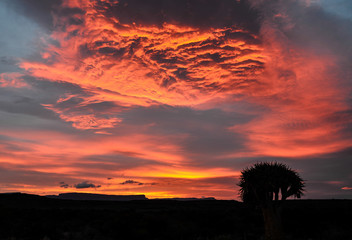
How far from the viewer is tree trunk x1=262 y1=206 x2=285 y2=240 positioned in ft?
63.4

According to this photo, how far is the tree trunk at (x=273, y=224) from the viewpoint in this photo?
19.3 m

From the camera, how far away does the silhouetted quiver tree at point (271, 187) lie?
19.8 meters

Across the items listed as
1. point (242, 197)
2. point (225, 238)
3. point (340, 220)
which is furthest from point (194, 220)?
point (340, 220)

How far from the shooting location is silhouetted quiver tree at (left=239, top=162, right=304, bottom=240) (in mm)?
19812

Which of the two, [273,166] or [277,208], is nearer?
[277,208]

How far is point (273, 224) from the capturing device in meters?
19.6

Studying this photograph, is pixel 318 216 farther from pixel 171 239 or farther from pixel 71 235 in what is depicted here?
pixel 71 235

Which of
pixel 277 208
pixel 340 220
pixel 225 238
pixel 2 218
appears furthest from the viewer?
pixel 2 218

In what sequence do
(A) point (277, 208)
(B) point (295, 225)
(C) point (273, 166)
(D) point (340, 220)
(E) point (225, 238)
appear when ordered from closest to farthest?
(E) point (225, 238) < (A) point (277, 208) < (C) point (273, 166) < (B) point (295, 225) < (D) point (340, 220)

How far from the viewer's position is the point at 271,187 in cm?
2092

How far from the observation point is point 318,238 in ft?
70.1

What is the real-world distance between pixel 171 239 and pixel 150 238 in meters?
1.66

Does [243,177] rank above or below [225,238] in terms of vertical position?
above

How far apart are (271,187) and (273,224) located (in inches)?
104
